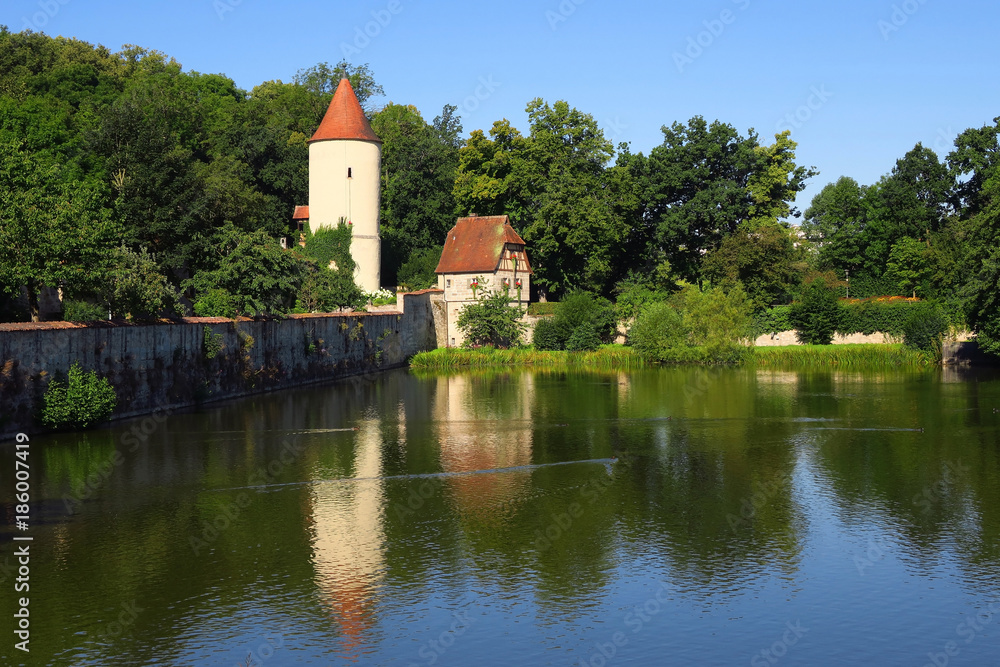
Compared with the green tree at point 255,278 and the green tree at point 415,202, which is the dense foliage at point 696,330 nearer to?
the green tree at point 255,278

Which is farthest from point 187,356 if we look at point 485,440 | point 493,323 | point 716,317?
point 716,317

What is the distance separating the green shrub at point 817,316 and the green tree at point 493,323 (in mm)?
18652

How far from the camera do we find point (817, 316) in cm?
6388

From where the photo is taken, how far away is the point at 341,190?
222ft

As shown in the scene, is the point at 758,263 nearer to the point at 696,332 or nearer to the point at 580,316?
the point at 696,332

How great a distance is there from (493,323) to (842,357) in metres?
22.6

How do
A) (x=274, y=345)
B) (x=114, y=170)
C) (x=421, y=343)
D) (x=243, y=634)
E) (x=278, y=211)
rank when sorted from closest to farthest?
(x=243, y=634)
(x=274, y=345)
(x=114, y=170)
(x=421, y=343)
(x=278, y=211)

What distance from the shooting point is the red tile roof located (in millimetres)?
68438

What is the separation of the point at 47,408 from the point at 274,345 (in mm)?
16291

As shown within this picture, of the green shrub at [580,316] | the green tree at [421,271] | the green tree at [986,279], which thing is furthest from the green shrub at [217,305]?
the green tree at [986,279]

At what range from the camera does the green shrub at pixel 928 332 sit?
191 ft

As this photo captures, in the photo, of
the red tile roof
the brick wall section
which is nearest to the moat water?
the brick wall section

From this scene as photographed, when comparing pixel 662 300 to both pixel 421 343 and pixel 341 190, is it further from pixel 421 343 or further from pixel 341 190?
pixel 341 190

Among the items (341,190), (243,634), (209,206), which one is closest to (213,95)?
(341,190)
